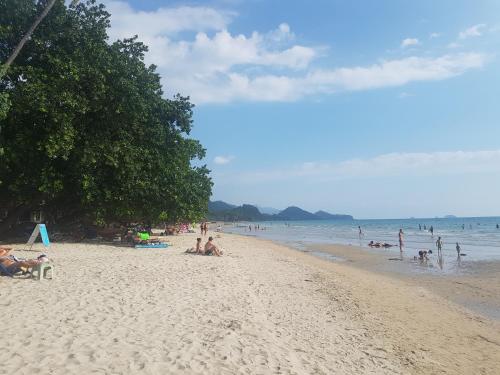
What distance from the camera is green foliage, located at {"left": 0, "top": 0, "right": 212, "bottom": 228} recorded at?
16.8 m

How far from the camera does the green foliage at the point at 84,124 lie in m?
16.8

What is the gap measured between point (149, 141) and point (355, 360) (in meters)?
17.1

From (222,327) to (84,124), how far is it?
14.8 m

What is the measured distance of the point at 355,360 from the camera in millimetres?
6512

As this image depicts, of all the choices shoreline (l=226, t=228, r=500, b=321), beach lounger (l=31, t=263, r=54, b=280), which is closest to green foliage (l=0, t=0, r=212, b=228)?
beach lounger (l=31, t=263, r=54, b=280)

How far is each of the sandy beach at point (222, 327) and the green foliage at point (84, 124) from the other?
20.7 ft

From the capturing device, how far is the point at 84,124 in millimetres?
18766

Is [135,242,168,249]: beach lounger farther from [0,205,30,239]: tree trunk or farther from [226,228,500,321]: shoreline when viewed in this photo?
[226,228,500,321]: shoreline

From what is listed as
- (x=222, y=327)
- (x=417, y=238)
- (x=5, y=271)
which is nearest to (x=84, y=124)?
(x=5, y=271)

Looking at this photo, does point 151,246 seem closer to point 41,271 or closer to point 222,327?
point 41,271

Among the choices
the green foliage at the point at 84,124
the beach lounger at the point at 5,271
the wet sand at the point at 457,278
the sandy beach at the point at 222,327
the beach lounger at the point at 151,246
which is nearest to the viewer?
the sandy beach at the point at 222,327

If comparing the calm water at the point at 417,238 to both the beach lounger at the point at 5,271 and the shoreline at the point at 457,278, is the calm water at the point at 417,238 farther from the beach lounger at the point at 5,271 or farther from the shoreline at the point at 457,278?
the beach lounger at the point at 5,271

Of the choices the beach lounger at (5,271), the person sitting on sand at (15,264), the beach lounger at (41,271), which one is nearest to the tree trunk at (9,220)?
the beach lounger at (5,271)

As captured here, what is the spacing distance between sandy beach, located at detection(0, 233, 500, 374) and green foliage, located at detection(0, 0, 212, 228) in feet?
20.7
